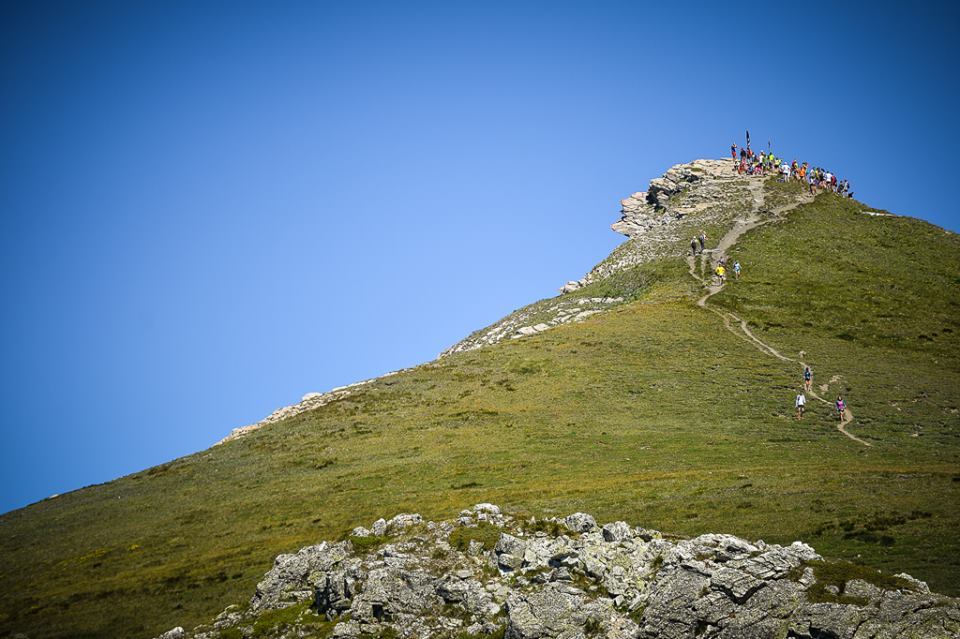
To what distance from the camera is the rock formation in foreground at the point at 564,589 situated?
21750 mm

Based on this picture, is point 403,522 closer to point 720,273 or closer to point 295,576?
point 295,576

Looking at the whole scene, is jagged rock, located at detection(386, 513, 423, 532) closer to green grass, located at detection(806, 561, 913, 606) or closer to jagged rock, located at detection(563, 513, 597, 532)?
jagged rock, located at detection(563, 513, 597, 532)

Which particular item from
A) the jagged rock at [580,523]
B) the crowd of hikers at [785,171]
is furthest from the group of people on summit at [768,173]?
the jagged rock at [580,523]

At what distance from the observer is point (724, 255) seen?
4444 inches

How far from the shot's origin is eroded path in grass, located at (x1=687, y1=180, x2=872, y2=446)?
67.6m

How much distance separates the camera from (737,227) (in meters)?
125

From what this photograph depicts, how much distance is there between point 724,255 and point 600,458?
6664 cm

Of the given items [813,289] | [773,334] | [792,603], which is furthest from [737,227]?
[792,603]

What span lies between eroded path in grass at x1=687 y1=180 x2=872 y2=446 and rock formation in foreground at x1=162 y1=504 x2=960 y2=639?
3662cm

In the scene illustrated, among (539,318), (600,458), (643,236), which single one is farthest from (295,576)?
(643,236)

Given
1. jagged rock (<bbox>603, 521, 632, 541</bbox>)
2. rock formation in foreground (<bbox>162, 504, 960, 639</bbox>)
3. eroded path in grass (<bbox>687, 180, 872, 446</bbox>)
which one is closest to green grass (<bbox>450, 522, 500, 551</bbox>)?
rock formation in foreground (<bbox>162, 504, 960, 639</bbox>)

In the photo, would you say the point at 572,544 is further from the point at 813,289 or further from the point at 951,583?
the point at 813,289

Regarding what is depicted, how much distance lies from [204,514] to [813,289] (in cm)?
8386

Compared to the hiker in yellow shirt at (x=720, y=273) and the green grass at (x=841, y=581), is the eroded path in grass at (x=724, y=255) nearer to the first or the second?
the hiker in yellow shirt at (x=720, y=273)
